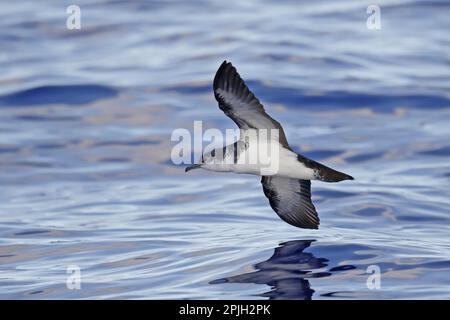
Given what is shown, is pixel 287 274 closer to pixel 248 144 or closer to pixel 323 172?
pixel 323 172

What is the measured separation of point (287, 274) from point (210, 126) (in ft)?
25.3

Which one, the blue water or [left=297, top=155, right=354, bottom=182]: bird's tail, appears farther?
the blue water

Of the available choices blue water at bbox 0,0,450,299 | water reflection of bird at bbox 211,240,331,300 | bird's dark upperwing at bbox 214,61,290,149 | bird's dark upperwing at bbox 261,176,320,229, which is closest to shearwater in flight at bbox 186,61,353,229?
bird's dark upperwing at bbox 214,61,290,149

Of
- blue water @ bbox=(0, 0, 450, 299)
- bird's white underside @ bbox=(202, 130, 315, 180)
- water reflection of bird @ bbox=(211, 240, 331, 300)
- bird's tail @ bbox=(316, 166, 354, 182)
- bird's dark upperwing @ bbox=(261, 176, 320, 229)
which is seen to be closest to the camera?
water reflection of bird @ bbox=(211, 240, 331, 300)

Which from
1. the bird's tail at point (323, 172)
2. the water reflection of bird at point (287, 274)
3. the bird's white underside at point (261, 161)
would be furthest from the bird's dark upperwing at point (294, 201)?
the bird's tail at point (323, 172)

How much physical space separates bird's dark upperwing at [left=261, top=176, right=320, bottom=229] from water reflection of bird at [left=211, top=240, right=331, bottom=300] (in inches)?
13.0

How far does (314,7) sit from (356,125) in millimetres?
6675

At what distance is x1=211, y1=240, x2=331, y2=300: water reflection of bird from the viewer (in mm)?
9180

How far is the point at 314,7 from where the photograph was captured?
918 inches

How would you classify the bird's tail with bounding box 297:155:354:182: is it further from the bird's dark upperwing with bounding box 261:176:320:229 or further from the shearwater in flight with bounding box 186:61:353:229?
the bird's dark upperwing with bounding box 261:176:320:229

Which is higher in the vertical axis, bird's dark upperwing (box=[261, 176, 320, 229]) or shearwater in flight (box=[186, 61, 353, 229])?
shearwater in flight (box=[186, 61, 353, 229])

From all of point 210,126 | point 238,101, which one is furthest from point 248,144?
point 210,126

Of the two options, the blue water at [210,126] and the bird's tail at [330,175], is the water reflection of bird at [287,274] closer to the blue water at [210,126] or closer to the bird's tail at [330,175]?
the blue water at [210,126]
